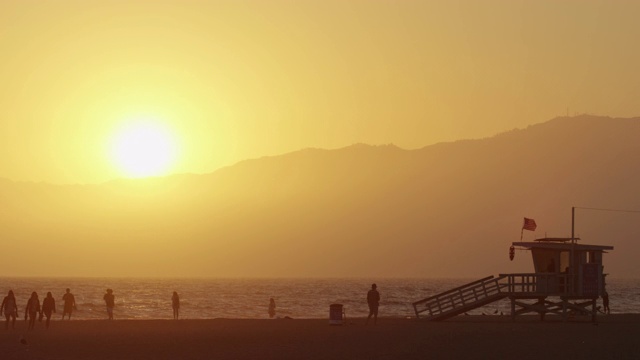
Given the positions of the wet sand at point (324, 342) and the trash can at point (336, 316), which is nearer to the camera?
the wet sand at point (324, 342)

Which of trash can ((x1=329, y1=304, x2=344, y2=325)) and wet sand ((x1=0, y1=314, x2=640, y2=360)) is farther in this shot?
trash can ((x1=329, y1=304, x2=344, y2=325))

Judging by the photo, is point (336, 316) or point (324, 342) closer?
point (324, 342)

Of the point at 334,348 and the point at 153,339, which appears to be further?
the point at 153,339

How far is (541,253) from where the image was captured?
49.5 meters

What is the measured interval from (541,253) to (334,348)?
66.4ft

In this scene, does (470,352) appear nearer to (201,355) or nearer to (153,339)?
(201,355)

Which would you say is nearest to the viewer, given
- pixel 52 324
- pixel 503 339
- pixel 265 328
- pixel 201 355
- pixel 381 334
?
pixel 201 355

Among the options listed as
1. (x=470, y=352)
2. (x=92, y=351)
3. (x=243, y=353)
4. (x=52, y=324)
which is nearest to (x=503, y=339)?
(x=470, y=352)

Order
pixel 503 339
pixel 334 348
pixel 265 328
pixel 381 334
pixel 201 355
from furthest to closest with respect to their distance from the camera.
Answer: pixel 265 328
pixel 381 334
pixel 503 339
pixel 334 348
pixel 201 355

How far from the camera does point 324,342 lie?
1363 inches

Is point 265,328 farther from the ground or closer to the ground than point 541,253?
closer to the ground

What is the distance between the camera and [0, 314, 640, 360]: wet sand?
29781mm

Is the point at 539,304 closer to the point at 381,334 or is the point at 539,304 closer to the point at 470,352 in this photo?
the point at 381,334

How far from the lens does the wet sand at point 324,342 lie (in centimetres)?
2978
